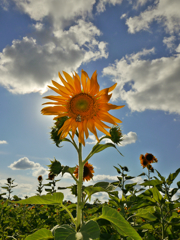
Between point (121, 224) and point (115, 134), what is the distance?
875 millimetres

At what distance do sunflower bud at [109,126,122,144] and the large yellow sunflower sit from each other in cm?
6

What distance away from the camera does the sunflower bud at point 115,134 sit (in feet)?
6.53

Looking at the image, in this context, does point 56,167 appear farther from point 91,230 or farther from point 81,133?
point 91,230

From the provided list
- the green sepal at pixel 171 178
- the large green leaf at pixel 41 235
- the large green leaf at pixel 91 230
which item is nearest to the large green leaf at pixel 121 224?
the large green leaf at pixel 91 230

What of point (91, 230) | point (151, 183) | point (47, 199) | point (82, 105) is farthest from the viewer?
point (151, 183)

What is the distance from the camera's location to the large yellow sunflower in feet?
6.65

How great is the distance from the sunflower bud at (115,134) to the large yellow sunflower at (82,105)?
56mm

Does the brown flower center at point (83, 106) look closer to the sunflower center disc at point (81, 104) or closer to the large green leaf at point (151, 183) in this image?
the sunflower center disc at point (81, 104)

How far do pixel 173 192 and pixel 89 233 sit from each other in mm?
2210

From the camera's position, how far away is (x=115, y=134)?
79.5 inches

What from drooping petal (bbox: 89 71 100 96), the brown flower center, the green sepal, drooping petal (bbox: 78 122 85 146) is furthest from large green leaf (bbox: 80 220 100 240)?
the green sepal

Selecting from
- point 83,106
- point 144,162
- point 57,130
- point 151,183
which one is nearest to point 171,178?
point 151,183

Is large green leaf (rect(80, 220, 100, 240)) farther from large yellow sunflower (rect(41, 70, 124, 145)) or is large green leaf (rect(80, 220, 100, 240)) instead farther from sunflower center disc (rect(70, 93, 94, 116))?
sunflower center disc (rect(70, 93, 94, 116))

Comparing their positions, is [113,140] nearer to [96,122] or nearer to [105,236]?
[96,122]
